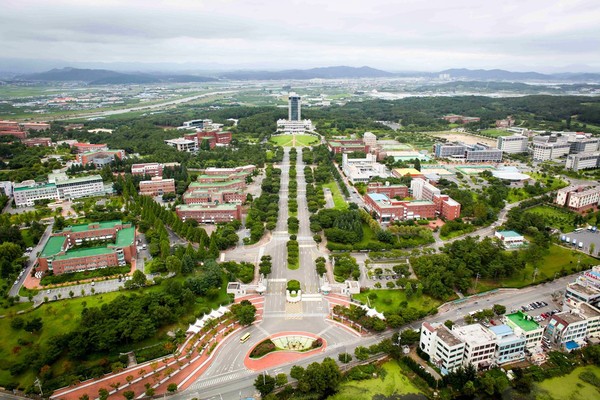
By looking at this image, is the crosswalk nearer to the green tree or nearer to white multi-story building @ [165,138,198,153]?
the green tree

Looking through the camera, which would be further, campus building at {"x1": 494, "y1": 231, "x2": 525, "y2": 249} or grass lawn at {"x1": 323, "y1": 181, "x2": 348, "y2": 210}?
grass lawn at {"x1": 323, "y1": 181, "x2": 348, "y2": 210}

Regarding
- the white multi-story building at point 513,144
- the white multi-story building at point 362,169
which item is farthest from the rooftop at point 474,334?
the white multi-story building at point 513,144

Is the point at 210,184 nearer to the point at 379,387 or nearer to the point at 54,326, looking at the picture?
the point at 54,326

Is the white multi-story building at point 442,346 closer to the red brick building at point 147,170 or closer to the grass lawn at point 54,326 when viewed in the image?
the grass lawn at point 54,326

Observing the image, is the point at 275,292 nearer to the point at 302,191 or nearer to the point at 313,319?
the point at 313,319

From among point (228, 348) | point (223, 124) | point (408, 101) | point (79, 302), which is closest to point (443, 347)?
point (228, 348)

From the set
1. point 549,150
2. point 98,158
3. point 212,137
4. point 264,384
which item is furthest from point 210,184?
point 549,150

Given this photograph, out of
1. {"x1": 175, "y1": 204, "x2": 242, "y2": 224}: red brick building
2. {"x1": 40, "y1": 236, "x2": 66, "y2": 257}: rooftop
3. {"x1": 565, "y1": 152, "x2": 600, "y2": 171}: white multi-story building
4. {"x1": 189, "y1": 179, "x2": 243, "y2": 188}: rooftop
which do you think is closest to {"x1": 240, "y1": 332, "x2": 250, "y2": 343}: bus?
{"x1": 40, "y1": 236, "x2": 66, "y2": 257}: rooftop
